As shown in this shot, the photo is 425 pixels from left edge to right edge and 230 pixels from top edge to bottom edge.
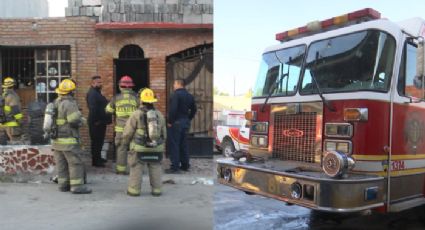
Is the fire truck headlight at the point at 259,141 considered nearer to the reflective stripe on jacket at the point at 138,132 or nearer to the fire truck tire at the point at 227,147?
the fire truck tire at the point at 227,147

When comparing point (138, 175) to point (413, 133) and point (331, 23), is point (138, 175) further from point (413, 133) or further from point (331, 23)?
point (413, 133)

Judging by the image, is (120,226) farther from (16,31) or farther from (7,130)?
(16,31)

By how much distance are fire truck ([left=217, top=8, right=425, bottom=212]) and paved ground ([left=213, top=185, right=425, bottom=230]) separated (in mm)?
511

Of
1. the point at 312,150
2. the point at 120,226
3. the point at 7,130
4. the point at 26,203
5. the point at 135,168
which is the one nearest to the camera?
the point at 312,150

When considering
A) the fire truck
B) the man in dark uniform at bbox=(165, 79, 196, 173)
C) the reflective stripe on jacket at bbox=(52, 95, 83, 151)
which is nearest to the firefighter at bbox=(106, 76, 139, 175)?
the man in dark uniform at bbox=(165, 79, 196, 173)

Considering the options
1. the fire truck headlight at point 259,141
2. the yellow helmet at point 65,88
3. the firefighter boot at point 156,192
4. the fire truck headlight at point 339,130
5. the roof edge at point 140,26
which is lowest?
the firefighter boot at point 156,192

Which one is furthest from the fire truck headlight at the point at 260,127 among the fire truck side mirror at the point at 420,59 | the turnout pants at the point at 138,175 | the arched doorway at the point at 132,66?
the arched doorway at the point at 132,66

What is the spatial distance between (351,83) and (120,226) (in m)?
2.19

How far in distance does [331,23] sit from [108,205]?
2.77 meters

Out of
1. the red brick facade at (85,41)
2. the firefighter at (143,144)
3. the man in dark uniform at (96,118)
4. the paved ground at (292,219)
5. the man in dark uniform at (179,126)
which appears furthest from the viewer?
the red brick facade at (85,41)

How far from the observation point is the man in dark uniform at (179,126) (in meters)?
4.97

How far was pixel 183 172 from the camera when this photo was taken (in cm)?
570

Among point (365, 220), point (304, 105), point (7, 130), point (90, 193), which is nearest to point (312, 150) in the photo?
point (304, 105)

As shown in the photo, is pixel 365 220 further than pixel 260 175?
Yes
